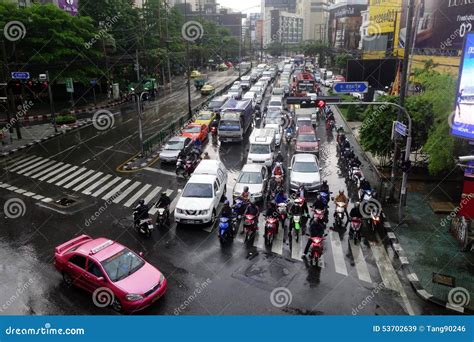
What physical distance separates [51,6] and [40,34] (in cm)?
286

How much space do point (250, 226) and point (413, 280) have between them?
18.5 ft

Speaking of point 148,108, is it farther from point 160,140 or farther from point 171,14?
point 171,14

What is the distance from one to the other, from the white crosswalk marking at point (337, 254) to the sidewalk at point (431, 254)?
1.87 m

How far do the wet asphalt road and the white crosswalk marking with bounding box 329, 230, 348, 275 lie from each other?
3cm

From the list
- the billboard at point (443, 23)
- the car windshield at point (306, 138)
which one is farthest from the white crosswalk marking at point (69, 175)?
the billboard at point (443, 23)

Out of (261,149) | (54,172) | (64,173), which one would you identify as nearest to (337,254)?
(261,149)

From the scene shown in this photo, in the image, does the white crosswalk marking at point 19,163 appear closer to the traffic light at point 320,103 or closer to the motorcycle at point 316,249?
the traffic light at point 320,103

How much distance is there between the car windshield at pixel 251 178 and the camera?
739 inches

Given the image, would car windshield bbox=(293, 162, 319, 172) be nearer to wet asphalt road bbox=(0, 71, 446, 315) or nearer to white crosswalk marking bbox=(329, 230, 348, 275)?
white crosswalk marking bbox=(329, 230, 348, 275)

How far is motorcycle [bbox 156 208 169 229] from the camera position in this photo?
15.8 meters

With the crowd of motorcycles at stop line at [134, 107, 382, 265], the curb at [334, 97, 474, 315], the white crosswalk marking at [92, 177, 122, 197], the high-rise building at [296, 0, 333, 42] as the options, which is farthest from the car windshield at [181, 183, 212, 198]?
the high-rise building at [296, 0, 333, 42]

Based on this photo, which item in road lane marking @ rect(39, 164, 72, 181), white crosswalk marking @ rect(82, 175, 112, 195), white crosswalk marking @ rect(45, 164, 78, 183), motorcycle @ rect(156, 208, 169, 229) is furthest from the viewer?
road lane marking @ rect(39, 164, 72, 181)

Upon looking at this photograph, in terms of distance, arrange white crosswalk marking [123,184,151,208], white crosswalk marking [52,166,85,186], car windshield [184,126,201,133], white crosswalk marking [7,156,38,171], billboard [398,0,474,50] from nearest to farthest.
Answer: white crosswalk marking [123,184,151,208], white crosswalk marking [52,166,85,186], white crosswalk marking [7,156,38,171], billboard [398,0,474,50], car windshield [184,126,201,133]

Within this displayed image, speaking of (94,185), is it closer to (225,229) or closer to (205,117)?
(225,229)
